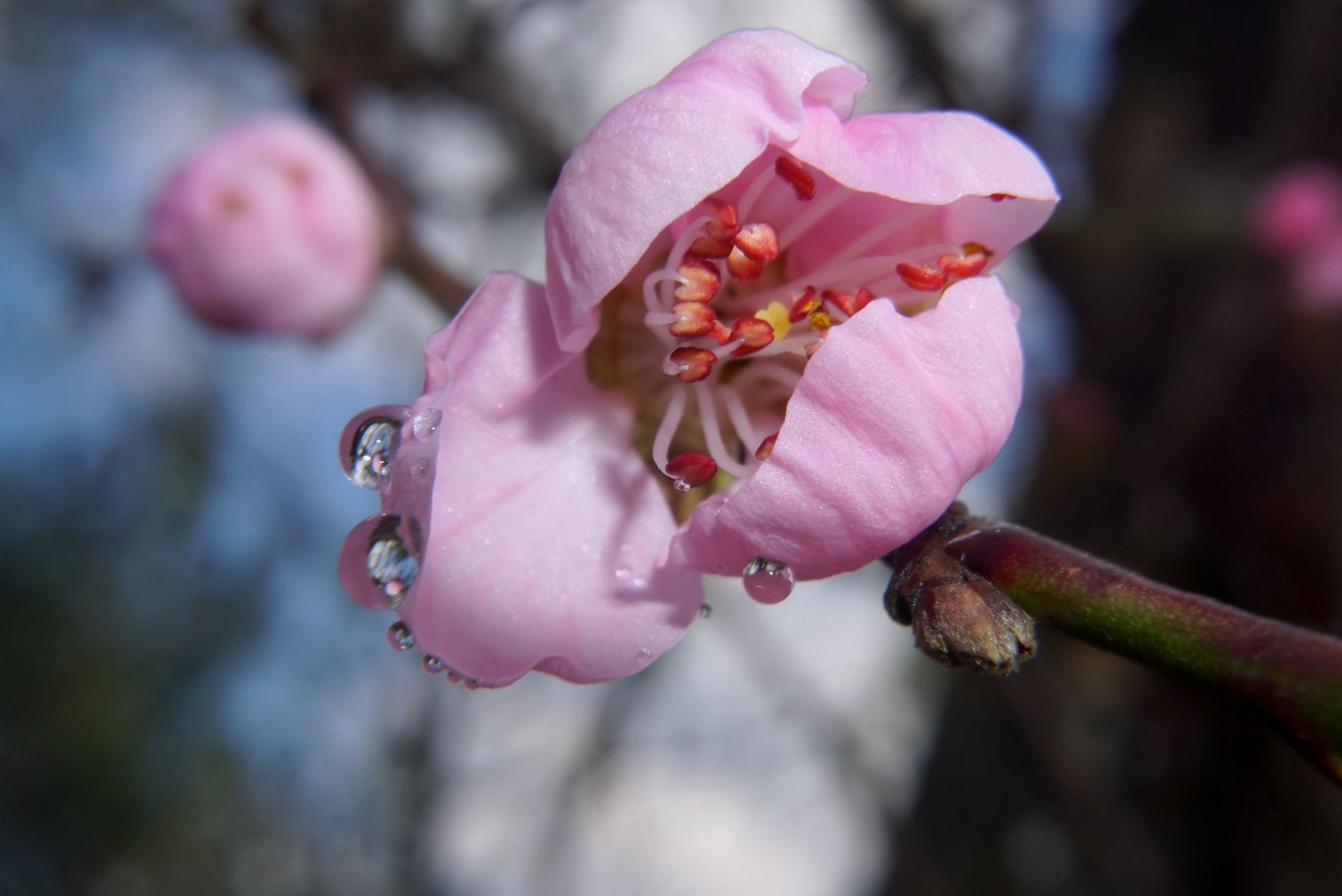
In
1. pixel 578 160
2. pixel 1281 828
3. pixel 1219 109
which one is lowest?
pixel 1281 828

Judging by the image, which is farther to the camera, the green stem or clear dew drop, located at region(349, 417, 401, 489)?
clear dew drop, located at region(349, 417, 401, 489)

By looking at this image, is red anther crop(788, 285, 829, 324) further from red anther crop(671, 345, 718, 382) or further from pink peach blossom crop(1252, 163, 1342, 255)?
pink peach blossom crop(1252, 163, 1342, 255)

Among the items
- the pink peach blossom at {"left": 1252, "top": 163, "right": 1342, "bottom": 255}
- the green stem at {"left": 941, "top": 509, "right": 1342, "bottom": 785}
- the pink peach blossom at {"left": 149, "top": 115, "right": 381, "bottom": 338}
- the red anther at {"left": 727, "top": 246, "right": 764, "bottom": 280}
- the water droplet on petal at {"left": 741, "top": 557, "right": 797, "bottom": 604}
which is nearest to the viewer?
the green stem at {"left": 941, "top": 509, "right": 1342, "bottom": 785}

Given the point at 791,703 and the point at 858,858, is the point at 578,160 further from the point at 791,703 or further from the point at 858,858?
the point at 858,858

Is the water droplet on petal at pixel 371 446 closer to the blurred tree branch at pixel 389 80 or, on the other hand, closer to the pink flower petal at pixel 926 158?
the pink flower petal at pixel 926 158

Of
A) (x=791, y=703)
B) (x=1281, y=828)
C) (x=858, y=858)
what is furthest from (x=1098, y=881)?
(x=858, y=858)

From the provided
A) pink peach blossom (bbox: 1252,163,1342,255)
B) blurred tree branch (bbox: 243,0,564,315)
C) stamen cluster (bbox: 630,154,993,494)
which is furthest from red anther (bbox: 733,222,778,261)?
pink peach blossom (bbox: 1252,163,1342,255)

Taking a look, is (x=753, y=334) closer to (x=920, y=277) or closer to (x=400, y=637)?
(x=920, y=277)
